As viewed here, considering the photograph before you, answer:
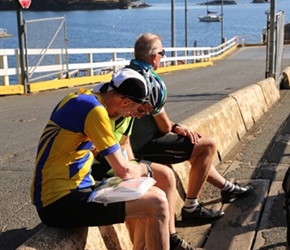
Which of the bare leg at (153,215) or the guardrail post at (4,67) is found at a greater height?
the bare leg at (153,215)

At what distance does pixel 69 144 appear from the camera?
11.3 feet

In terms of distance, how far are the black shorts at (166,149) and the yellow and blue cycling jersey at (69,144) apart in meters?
1.44

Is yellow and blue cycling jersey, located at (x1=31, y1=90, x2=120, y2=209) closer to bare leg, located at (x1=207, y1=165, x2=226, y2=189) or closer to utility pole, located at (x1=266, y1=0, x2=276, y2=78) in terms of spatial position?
bare leg, located at (x1=207, y1=165, x2=226, y2=189)

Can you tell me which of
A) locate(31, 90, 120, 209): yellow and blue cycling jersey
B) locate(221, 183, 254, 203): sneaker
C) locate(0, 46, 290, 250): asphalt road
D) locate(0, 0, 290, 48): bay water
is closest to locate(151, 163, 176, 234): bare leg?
locate(31, 90, 120, 209): yellow and blue cycling jersey

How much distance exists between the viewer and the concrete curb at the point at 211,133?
3.36 m

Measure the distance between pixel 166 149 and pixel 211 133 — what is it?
2.05 m

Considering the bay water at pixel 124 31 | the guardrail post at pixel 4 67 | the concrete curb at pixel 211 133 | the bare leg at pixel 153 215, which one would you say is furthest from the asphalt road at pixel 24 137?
the bay water at pixel 124 31

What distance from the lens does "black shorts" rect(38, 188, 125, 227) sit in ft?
11.1

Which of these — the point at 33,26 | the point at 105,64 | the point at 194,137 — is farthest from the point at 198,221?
the point at 105,64

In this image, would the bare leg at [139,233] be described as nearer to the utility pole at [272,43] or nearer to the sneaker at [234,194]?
the sneaker at [234,194]

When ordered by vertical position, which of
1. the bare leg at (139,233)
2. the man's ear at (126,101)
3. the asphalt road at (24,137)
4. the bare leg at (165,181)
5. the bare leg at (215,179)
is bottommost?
the asphalt road at (24,137)

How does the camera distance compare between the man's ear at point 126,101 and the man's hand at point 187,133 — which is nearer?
the man's ear at point 126,101

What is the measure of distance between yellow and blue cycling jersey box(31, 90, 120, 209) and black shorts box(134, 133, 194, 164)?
4.73 ft

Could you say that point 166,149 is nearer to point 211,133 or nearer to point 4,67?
point 211,133
